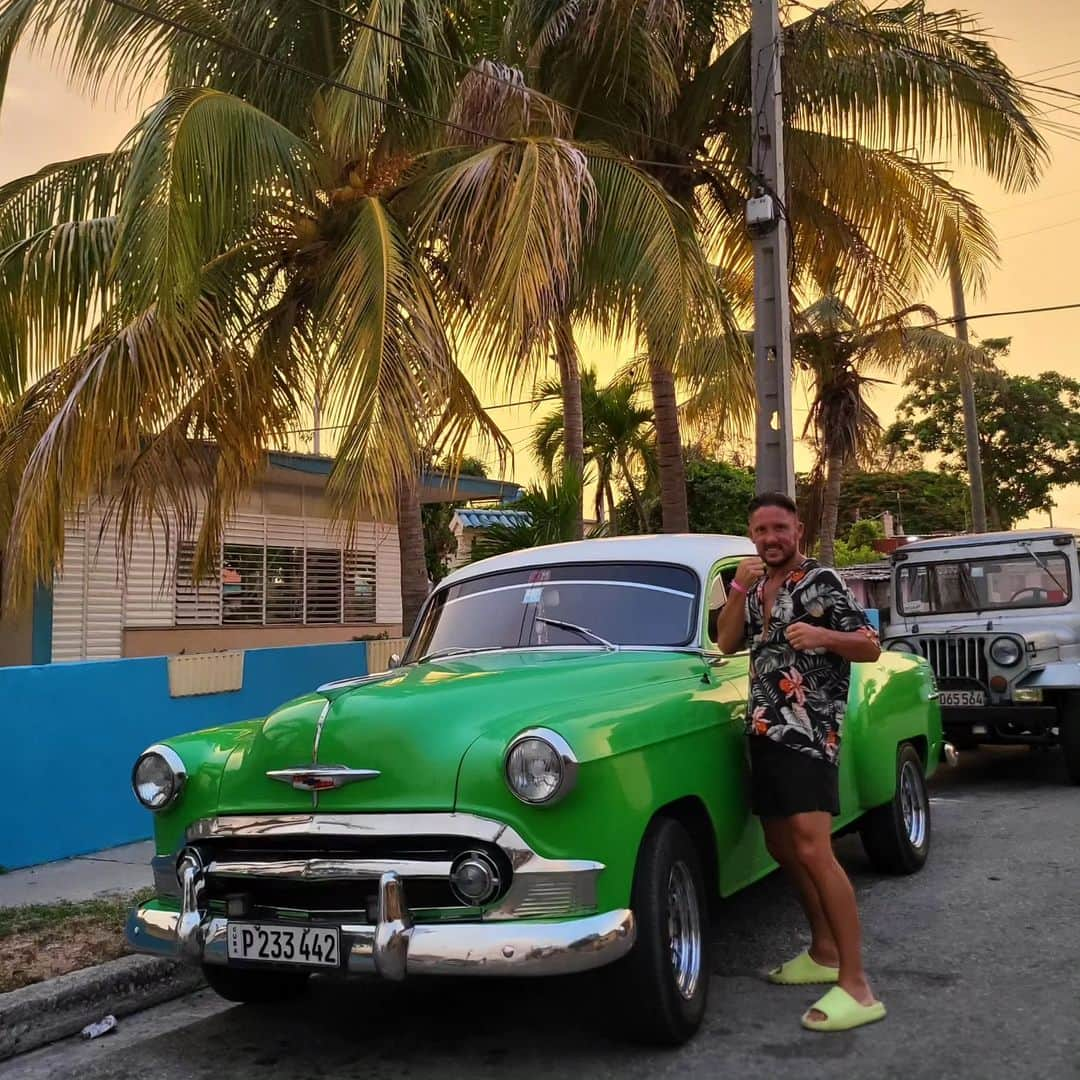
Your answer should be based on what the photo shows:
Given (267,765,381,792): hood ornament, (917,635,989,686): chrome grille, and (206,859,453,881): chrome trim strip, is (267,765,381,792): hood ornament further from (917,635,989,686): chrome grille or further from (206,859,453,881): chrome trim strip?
(917,635,989,686): chrome grille

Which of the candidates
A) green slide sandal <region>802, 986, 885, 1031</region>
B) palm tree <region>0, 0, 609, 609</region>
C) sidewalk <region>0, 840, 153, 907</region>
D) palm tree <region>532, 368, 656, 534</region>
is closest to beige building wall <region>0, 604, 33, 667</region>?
palm tree <region>0, 0, 609, 609</region>

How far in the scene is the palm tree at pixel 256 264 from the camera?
26.3ft

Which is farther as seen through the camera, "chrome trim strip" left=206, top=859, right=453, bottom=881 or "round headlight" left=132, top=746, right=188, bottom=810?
"round headlight" left=132, top=746, right=188, bottom=810

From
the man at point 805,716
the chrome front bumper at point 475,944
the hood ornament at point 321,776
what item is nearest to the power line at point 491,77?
the man at point 805,716

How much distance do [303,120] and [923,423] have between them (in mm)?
28812

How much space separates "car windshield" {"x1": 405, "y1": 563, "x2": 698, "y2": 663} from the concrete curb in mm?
1717

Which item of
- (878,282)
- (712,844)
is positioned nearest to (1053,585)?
(878,282)

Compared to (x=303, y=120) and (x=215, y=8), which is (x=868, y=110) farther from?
(x=215, y=8)

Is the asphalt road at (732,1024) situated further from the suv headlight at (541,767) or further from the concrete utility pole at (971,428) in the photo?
the concrete utility pole at (971,428)

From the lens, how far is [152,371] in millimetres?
8562

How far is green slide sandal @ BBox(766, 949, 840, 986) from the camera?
460 cm

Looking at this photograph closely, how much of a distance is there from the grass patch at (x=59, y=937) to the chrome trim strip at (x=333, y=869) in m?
1.51

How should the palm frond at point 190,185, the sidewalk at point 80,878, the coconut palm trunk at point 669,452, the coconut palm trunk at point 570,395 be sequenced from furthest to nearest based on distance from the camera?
the coconut palm trunk at point 669,452 → the coconut palm trunk at point 570,395 → the palm frond at point 190,185 → the sidewalk at point 80,878

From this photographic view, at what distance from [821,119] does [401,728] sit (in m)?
9.85
